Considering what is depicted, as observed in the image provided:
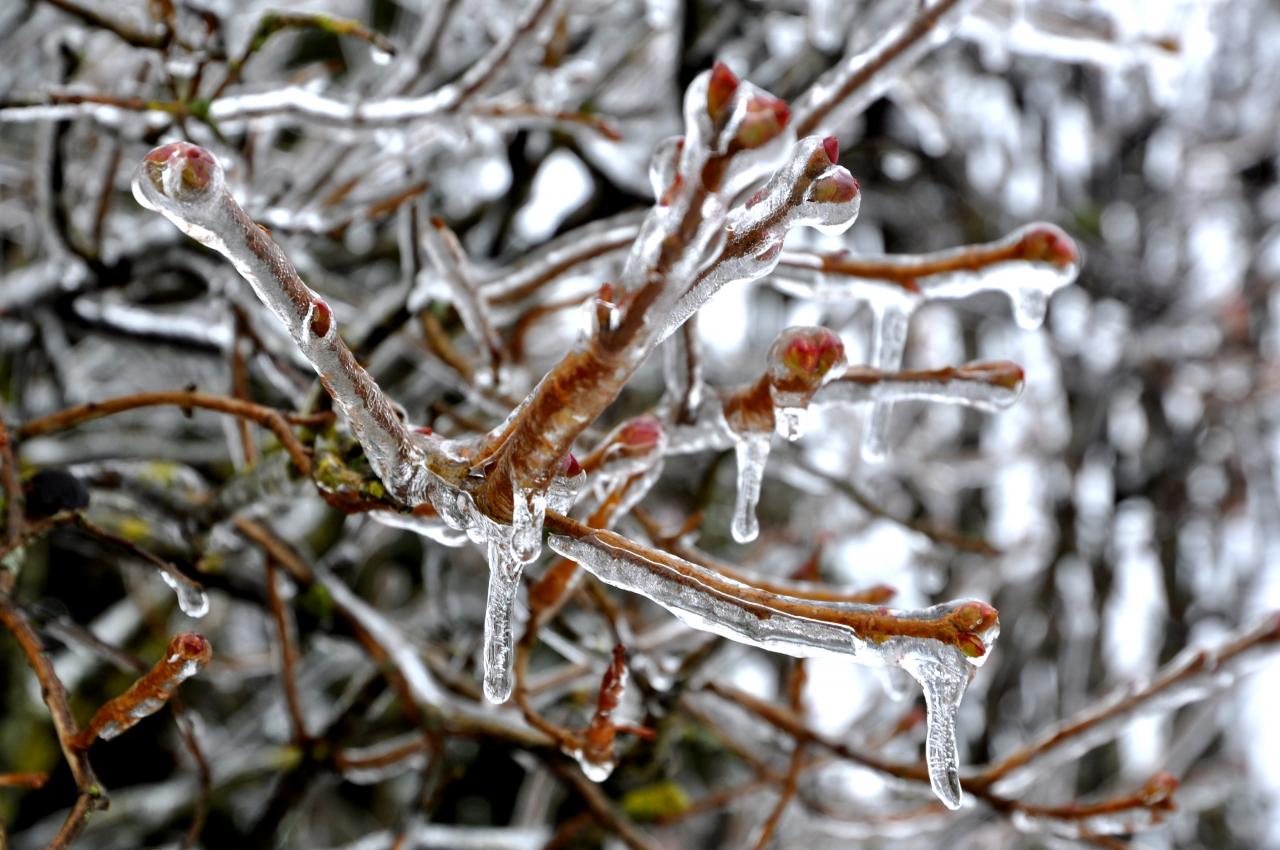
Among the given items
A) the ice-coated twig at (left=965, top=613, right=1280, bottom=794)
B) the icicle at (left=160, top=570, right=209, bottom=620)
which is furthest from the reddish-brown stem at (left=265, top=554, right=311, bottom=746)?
the ice-coated twig at (left=965, top=613, right=1280, bottom=794)

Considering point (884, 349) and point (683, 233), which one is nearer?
point (683, 233)

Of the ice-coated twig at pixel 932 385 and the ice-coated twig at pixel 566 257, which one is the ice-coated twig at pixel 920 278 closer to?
the ice-coated twig at pixel 932 385

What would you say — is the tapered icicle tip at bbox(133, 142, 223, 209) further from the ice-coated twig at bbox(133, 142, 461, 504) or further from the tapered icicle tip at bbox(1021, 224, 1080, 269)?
the tapered icicle tip at bbox(1021, 224, 1080, 269)

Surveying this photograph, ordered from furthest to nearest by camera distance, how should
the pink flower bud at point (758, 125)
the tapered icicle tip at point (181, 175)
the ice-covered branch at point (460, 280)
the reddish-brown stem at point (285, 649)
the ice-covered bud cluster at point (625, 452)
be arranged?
the reddish-brown stem at point (285, 649) < the ice-covered branch at point (460, 280) < the ice-covered bud cluster at point (625, 452) < the tapered icicle tip at point (181, 175) < the pink flower bud at point (758, 125)

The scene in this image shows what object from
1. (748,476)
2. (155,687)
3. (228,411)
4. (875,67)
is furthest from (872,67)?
(155,687)

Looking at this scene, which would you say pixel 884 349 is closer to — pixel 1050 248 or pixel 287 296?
pixel 1050 248

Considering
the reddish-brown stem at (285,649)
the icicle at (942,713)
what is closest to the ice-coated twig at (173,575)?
the reddish-brown stem at (285,649)
